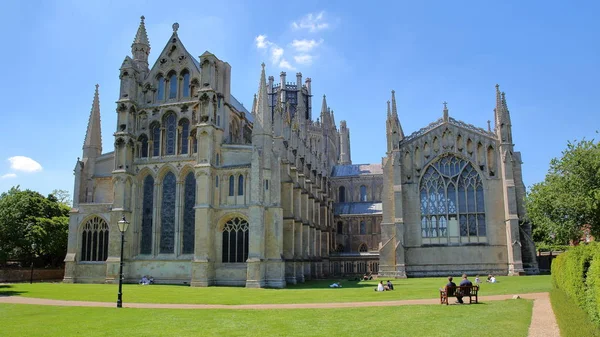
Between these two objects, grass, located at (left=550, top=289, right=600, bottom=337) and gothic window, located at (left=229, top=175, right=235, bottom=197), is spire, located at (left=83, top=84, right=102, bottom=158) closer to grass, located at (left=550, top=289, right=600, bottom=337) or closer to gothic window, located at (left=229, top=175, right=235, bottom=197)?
gothic window, located at (left=229, top=175, right=235, bottom=197)

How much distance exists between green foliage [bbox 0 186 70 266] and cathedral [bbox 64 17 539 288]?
6.80m

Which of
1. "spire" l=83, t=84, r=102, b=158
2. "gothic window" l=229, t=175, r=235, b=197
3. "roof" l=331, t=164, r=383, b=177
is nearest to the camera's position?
"gothic window" l=229, t=175, r=235, b=197

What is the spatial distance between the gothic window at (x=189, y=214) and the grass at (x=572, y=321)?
31348 millimetres

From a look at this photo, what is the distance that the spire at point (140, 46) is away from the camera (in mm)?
52656

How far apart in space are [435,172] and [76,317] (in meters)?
41.7

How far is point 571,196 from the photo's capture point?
1532 inches

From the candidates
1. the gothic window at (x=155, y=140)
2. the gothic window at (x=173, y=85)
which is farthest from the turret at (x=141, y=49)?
the gothic window at (x=155, y=140)

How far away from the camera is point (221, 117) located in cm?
4659

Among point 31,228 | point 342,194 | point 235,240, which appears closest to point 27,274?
point 31,228

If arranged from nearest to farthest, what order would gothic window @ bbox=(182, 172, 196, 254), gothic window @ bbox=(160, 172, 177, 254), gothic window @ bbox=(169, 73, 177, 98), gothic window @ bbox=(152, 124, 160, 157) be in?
gothic window @ bbox=(182, 172, 196, 254) < gothic window @ bbox=(160, 172, 177, 254) < gothic window @ bbox=(152, 124, 160, 157) < gothic window @ bbox=(169, 73, 177, 98)

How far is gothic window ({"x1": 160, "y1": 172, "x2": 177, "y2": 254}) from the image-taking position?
152ft

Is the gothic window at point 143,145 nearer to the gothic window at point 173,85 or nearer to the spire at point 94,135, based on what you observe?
the gothic window at point 173,85

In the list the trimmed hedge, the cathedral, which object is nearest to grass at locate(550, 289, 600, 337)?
the trimmed hedge

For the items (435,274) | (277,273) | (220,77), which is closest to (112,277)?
(277,273)
